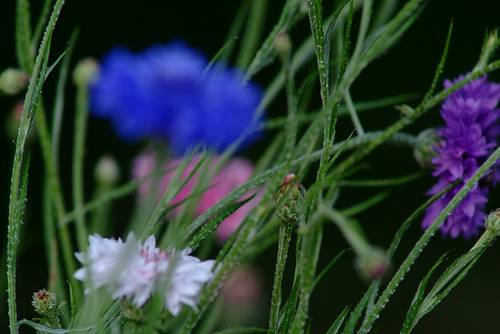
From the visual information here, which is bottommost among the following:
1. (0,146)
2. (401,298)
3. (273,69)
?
(401,298)

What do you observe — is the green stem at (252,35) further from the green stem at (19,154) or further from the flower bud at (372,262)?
the flower bud at (372,262)

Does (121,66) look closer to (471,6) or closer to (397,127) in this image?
(397,127)

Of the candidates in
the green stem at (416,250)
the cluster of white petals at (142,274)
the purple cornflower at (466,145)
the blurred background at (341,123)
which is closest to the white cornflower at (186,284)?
the cluster of white petals at (142,274)

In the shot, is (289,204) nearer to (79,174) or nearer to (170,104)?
(170,104)

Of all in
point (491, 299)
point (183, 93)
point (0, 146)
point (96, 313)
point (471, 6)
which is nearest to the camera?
point (183, 93)

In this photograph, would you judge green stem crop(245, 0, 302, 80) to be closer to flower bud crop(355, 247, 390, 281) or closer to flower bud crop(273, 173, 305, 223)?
flower bud crop(273, 173, 305, 223)

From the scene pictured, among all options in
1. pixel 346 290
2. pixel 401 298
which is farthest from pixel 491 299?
pixel 346 290

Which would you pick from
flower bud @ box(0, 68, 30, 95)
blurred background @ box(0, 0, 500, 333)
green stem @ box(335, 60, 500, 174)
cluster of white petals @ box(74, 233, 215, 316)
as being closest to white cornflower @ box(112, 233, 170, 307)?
cluster of white petals @ box(74, 233, 215, 316)
